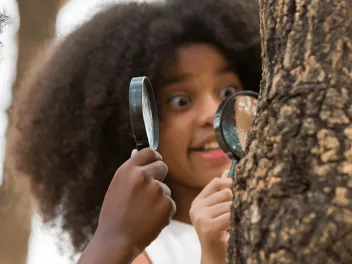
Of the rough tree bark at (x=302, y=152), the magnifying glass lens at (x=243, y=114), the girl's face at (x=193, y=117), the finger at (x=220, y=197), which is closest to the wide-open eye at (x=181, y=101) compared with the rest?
the girl's face at (x=193, y=117)

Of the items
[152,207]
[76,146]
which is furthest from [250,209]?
[76,146]

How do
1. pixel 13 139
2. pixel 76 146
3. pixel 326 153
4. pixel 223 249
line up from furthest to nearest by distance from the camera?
pixel 13 139, pixel 76 146, pixel 223 249, pixel 326 153

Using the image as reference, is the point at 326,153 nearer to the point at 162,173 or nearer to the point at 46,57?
the point at 162,173

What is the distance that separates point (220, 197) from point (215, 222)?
69 millimetres

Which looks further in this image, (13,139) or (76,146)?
(13,139)

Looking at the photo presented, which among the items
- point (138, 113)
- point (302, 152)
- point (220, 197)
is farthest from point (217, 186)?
point (302, 152)

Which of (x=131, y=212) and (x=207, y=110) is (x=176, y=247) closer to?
(x=207, y=110)

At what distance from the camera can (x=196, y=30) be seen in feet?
7.01

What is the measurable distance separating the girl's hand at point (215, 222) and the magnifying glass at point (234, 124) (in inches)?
2.2

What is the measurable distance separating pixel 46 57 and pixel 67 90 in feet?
1.03

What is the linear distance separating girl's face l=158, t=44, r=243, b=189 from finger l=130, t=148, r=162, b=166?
0.58 meters

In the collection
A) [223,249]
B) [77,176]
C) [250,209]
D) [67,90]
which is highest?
[67,90]

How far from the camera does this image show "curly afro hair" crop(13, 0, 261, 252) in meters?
2.08

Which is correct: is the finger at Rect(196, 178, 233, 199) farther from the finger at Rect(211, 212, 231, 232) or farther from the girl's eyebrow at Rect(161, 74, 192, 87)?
the girl's eyebrow at Rect(161, 74, 192, 87)
